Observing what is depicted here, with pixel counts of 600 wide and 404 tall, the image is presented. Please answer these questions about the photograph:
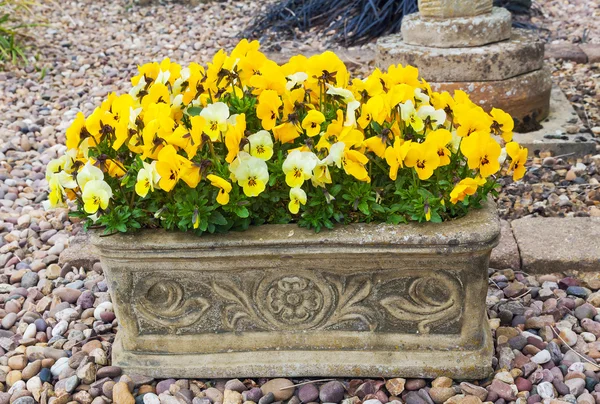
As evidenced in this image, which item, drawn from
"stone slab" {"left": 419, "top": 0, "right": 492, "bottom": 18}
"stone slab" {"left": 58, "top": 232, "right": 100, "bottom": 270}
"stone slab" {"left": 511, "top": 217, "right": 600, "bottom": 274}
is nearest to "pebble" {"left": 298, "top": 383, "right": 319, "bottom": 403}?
"stone slab" {"left": 511, "top": 217, "right": 600, "bottom": 274}

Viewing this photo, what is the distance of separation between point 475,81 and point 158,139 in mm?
2283

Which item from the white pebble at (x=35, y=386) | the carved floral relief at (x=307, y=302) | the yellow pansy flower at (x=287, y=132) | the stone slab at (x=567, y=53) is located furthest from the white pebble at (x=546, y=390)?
the stone slab at (x=567, y=53)

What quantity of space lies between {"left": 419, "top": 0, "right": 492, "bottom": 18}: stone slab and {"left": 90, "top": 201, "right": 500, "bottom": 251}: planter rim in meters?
2.11

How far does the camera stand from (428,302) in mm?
2039

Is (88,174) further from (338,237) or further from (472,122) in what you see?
(472,122)

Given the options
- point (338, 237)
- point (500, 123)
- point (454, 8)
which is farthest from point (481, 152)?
point (454, 8)

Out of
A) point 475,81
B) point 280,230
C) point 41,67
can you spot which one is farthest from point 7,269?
point 41,67

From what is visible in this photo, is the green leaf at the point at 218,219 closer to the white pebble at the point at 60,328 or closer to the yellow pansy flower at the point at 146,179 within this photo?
the yellow pansy flower at the point at 146,179

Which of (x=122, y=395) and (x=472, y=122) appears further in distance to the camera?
(x=122, y=395)

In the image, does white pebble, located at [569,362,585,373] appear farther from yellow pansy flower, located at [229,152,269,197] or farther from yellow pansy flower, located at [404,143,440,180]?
yellow pansy flower, located at [229,152,269,197]

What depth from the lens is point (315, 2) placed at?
6.62 m

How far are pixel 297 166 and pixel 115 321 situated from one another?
3.45ft

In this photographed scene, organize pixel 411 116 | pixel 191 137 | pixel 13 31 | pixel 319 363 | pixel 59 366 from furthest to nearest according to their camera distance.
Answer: pixel 13 31
pixel 59 366
pixel 319 363
pixel 411 116
pixel 191 137

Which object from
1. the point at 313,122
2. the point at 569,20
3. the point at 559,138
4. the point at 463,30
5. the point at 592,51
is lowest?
the point at 569,20
